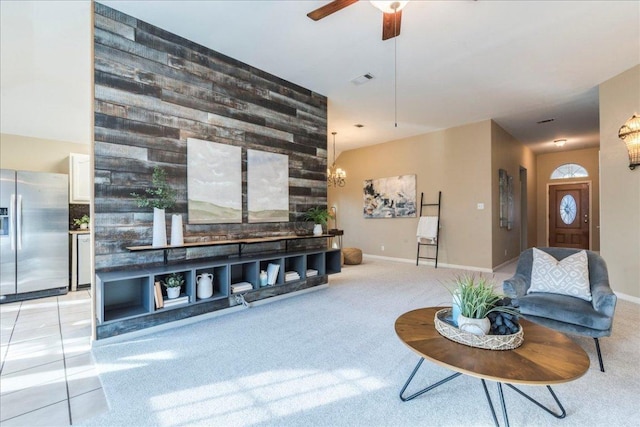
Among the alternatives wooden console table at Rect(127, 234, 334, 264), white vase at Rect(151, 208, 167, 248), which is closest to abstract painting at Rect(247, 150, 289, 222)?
wooden console table at Rect(127, 234, 334, 264)

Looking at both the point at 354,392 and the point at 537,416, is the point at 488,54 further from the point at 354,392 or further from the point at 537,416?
the point at 354,392

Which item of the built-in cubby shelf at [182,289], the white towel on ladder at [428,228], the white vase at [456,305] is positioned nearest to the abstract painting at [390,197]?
the white towel on ladder at [428,228]

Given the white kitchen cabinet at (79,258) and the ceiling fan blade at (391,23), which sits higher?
the ceiling fan blade at (391,23)

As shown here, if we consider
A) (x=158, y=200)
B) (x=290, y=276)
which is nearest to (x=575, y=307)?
(x=290, y=276)

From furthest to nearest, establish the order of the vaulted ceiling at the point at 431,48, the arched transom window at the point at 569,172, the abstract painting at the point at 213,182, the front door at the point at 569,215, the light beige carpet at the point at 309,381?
1. the arched transom window at the point at 569,172
2. the front door at the point at 569,215
3. the abstract painting at the point at 213,182
4. the vaulted ceiling at the point at 431,48
5. the light beige carpet at the point at 309,381

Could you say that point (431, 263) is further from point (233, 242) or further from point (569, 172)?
point (569, 172)

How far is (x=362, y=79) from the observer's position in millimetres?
4031

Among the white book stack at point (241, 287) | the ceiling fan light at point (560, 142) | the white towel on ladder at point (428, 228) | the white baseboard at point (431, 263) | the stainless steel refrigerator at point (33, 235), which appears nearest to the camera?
the white book stack at point (241, 287)

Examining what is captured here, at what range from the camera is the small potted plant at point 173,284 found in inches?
112

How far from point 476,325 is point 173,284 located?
2.66m

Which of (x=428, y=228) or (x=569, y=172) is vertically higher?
(x=569, y=172)

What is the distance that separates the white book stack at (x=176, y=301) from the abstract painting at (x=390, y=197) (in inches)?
208

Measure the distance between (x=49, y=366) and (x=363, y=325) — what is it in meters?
2.61

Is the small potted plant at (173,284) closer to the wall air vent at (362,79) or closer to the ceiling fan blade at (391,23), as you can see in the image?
the ceiling fan blade at (391,23)
